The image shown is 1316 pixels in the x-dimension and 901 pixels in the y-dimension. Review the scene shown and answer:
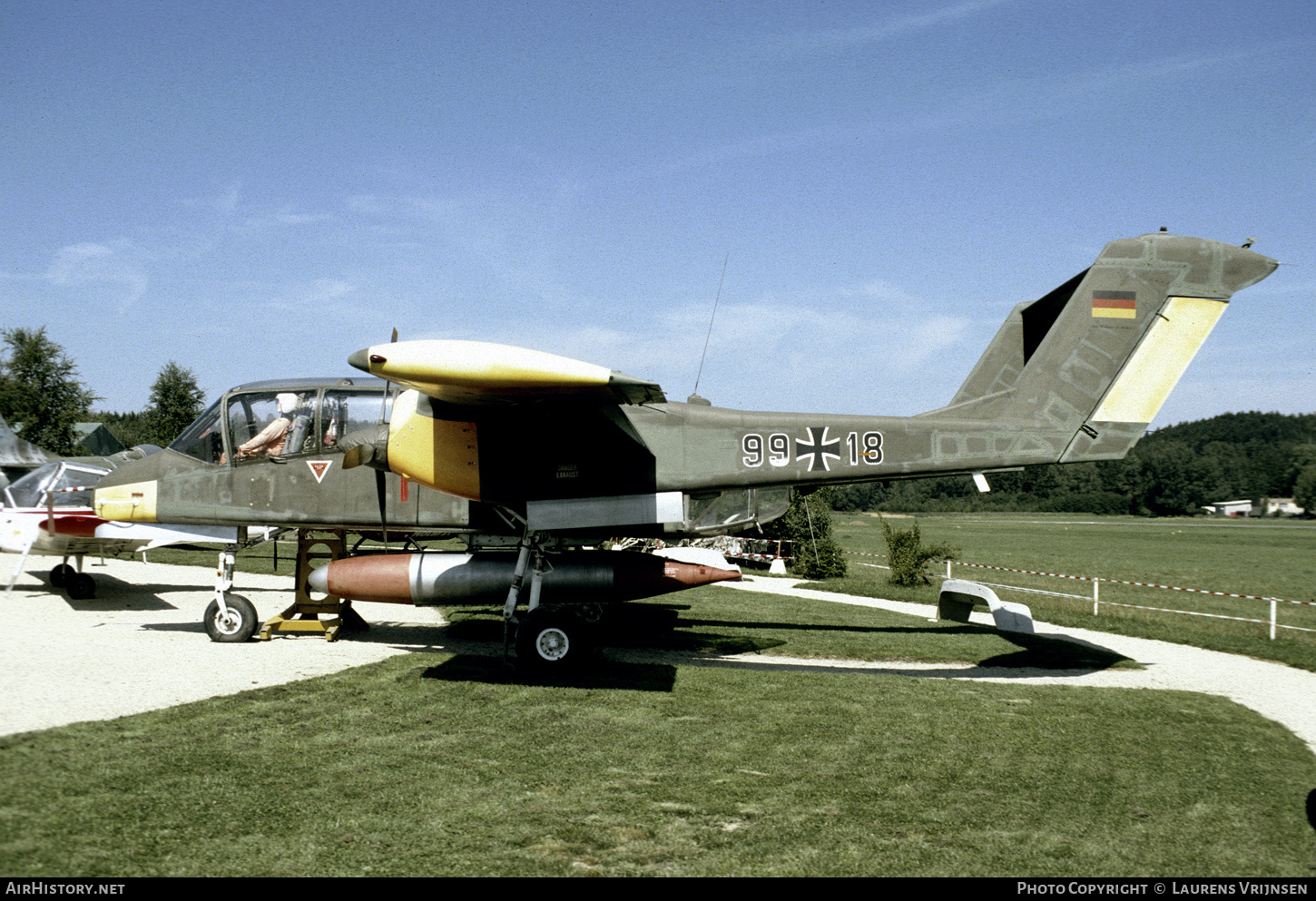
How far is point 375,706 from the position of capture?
7.56 m

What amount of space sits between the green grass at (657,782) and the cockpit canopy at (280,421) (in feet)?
10.8

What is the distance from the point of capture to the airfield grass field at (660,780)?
14.6 feet

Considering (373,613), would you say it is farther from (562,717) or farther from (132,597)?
(562,717)

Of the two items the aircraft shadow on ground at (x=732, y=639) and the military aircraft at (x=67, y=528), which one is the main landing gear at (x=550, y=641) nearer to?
the aircraft shadow on ground at (x=732, y=639)

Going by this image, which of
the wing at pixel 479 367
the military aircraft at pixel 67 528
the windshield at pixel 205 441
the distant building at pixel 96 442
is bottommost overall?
the military aircraft at pixel 67 528

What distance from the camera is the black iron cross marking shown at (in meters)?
9.88

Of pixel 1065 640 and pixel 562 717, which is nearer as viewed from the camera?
pixel 562 717

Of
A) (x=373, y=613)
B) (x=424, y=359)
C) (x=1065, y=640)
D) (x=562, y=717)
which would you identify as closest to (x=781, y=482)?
(x=562, y=717)

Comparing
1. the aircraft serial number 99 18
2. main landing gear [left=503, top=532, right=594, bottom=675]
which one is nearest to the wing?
the aircraft serial number 99 18

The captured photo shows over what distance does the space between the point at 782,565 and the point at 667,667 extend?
15710mm

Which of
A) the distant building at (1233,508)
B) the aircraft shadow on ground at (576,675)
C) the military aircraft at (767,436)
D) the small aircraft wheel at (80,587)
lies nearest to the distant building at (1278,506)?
the distant building at (1233,508)

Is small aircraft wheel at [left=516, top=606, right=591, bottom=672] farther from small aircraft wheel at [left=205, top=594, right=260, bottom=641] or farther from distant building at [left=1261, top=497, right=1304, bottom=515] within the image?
distant building at [left=1261, top=497, right=1304, bottom=515]

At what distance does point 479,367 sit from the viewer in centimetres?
739

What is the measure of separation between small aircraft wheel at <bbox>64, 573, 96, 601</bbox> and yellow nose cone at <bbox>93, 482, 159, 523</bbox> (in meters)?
5.09
